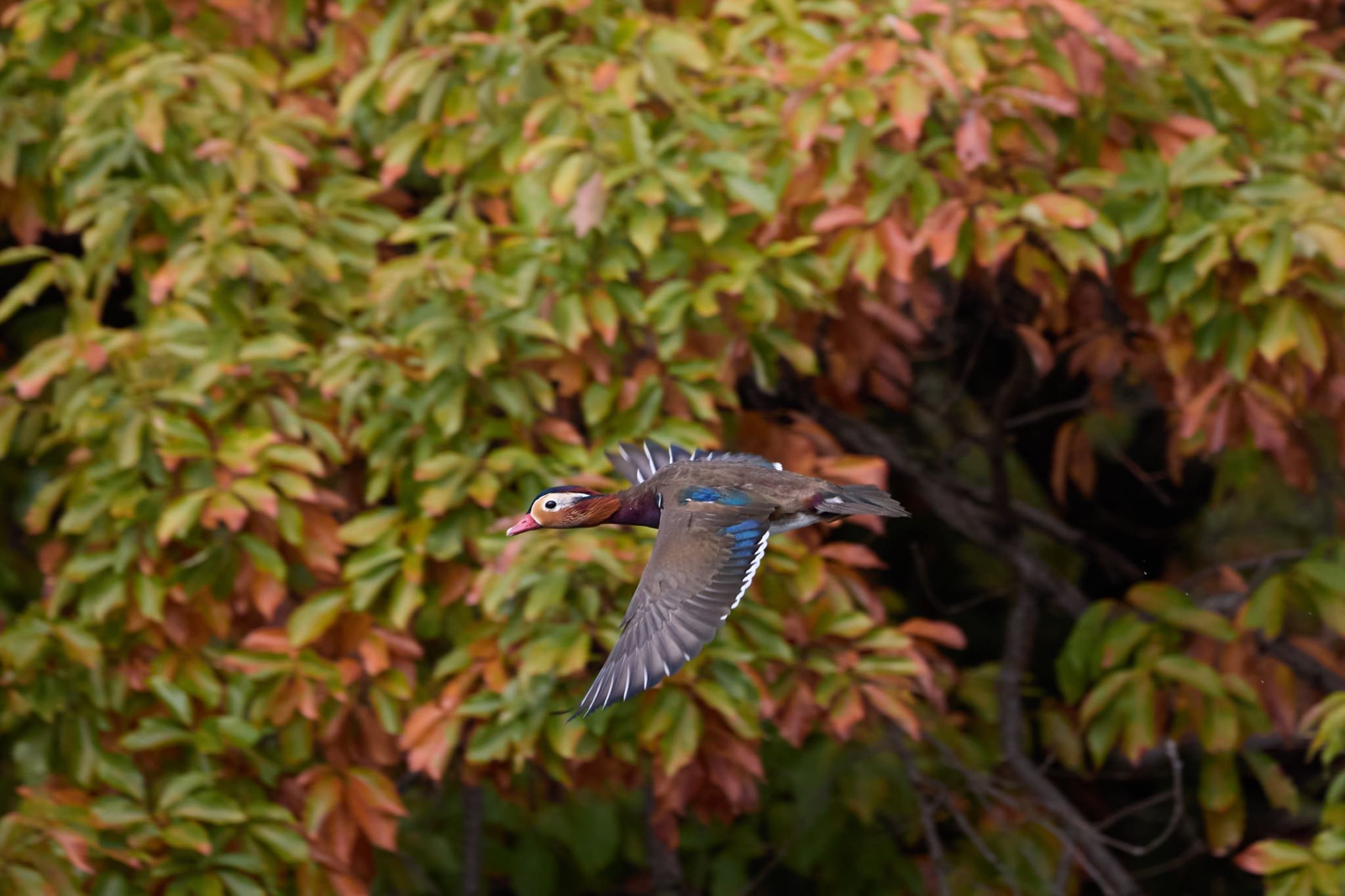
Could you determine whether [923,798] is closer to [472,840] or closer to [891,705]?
[891,705]

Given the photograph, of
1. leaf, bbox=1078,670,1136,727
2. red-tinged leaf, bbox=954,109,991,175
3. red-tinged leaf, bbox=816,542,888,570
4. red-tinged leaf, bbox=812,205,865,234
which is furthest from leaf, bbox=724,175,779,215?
leaf, bbox=1078,670,1136,727

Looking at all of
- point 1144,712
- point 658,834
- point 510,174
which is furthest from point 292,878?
point 1144,712

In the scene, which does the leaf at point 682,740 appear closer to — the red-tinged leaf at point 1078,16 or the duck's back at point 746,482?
the duck's back at point 746,482

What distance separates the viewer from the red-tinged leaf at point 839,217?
12.7 ft

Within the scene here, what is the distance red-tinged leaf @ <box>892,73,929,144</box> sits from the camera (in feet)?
11.9

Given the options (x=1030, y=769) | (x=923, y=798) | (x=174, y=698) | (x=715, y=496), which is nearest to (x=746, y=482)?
(x=715, y=496)

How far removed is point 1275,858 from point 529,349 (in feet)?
6.37

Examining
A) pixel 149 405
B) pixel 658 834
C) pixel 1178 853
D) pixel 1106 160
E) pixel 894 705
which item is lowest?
pixel 1178 853

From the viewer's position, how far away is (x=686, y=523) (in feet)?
10.8

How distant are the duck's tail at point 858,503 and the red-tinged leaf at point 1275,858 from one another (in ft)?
4.10

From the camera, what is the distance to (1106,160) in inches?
164

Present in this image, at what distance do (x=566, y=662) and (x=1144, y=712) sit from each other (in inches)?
59.0

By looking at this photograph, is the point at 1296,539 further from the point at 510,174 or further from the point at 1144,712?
the point at 510,174

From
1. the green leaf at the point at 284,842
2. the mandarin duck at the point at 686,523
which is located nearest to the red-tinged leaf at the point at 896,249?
the mandarin duck at the point at 686,523
